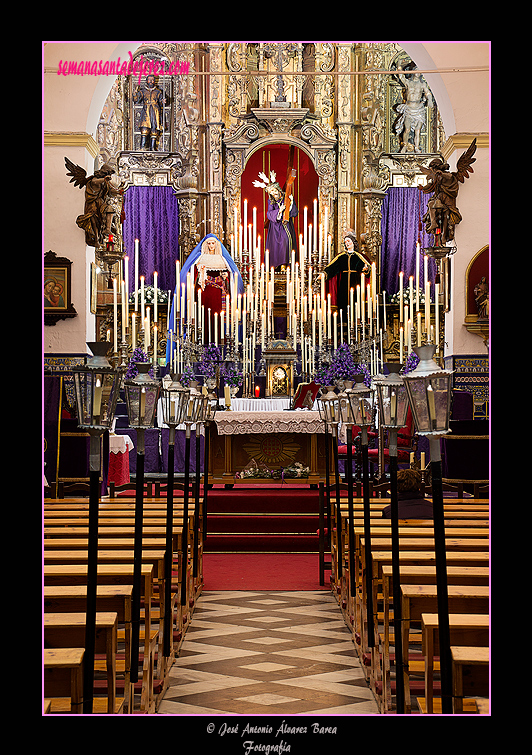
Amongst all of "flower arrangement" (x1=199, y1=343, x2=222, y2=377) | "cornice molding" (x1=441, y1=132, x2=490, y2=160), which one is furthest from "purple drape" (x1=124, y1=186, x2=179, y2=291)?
"cornice molding" (x1=441, y1=132, x2=490, y2=160)

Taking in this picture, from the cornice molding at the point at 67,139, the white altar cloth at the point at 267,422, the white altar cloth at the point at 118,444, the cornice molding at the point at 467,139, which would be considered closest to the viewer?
the white altar cloth at the point at 267,422

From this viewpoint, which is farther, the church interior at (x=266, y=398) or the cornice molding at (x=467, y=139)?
the cornice molding at (x=467, y=139)

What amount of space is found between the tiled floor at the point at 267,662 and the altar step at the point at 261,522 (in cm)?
185

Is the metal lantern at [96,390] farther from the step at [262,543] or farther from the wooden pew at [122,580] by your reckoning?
the step at [262,543]

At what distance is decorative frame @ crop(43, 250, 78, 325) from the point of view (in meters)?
9.72

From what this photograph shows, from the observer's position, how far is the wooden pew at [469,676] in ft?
7.76

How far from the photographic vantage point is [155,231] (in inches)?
648

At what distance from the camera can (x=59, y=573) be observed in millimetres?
3238

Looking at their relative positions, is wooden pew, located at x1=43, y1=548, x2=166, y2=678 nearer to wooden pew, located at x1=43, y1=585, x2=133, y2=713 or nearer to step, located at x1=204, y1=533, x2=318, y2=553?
wooden pew, located at x1=43, y1=585, x2=133, y2=713

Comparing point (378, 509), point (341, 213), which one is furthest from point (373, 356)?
point (341, 213)

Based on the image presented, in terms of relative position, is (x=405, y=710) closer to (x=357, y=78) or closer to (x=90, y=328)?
(x=90, y=328)

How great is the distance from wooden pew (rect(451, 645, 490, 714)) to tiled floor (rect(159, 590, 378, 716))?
836 millimetres

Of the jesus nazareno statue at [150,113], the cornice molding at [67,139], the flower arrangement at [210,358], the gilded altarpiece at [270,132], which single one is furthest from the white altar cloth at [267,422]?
the jesus nazareno statue at [150,113]

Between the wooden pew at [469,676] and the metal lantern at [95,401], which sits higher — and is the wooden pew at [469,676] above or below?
below
